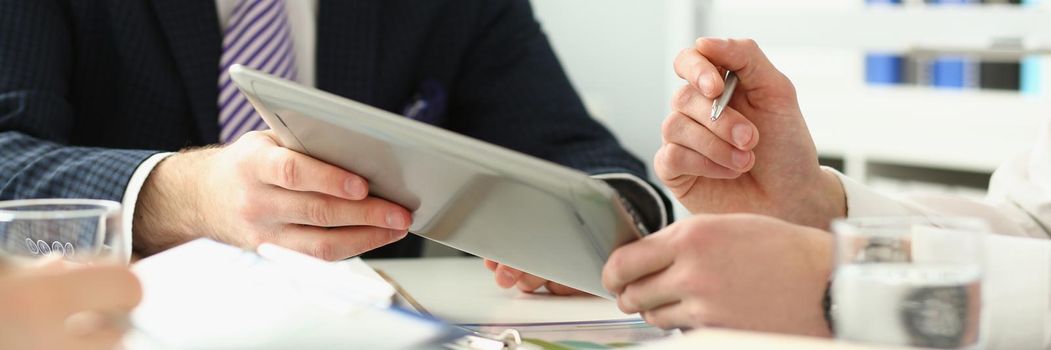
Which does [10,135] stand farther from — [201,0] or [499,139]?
[499,139]

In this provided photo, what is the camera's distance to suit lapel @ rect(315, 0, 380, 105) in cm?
167

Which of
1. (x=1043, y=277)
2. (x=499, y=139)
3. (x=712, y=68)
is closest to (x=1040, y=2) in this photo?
(x=499, y=139)

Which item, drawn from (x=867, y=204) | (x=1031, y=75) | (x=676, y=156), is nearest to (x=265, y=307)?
(x=676, y=156)

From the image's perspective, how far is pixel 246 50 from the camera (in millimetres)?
1588

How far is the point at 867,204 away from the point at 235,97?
0.89 meters

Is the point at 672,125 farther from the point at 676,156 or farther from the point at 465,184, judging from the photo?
the point at 465,184

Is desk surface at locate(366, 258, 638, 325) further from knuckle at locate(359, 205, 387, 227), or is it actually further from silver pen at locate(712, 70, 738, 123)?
silver pen at locate(712, 70, 738, 123)

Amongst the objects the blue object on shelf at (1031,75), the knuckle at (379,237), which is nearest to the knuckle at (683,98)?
the knuckle at (379,237)

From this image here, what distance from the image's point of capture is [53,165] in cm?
135

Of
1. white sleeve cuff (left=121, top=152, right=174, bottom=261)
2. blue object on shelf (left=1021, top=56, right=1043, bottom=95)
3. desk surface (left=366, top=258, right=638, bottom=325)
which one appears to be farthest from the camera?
blue object on shelf (left=1021, top=56, right=1043, bottom=95)

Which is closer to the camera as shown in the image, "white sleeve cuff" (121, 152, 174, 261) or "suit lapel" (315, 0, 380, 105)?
"white sleeve cuff" (121, 152, 174, 261)

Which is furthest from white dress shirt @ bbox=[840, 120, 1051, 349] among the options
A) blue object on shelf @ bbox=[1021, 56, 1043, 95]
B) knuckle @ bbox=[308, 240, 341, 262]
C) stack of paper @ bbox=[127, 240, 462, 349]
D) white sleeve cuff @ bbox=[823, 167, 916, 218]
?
blue object on shelf @ bbox=[1021, 56, 1043, 95]

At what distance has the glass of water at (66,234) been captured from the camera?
0.75 m

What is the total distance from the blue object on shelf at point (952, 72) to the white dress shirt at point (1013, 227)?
1191mm
